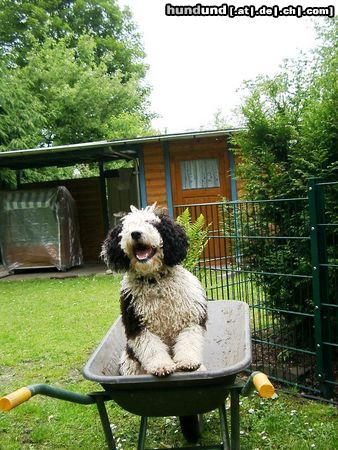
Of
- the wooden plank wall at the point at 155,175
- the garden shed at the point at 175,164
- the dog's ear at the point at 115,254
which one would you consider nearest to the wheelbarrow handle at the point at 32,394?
the dog's ear at the point at 115,254

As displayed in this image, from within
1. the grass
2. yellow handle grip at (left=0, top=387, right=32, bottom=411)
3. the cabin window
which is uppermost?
the cabin window

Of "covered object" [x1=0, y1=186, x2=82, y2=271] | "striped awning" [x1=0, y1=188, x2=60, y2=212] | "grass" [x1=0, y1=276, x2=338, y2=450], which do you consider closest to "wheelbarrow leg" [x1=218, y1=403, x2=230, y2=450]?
"grass" [x1=0, y1=276, x2=338, y2=450]

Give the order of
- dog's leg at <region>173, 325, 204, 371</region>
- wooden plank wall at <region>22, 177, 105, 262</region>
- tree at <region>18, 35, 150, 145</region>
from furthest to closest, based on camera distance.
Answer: tree at <region>18, 35, 150, 145</region> < wooden plank wall at <region>22, 177, 105, 262</region> < dog's leg at <region>173, 325, 204, 371</region>

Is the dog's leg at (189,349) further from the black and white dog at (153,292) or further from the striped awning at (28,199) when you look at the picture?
the striped awning at (28,199)

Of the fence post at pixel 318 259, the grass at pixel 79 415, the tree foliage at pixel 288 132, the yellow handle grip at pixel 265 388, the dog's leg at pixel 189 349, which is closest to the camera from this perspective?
the yellow handle grip at pixel 265 388

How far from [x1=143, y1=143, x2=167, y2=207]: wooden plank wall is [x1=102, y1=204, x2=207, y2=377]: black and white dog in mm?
7310

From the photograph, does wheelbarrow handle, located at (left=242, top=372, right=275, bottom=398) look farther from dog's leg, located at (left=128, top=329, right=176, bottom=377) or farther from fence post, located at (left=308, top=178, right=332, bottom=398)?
fence post, located at (left=308, top=178, right=332, bottom=398)

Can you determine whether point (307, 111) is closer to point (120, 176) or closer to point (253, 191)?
point (253, 191)

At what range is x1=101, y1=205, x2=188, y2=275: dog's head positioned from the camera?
221 centimetres

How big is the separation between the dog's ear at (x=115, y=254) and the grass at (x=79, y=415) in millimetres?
1333

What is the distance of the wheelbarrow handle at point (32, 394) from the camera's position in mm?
1540

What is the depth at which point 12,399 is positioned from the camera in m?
1.56

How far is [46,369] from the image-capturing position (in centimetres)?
425

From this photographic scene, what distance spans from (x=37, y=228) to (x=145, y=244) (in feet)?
27.5
